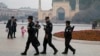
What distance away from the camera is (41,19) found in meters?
105

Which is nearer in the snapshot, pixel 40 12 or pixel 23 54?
pixel 23 54

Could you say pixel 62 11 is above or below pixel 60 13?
above

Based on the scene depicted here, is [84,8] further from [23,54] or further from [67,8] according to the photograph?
[23,54]

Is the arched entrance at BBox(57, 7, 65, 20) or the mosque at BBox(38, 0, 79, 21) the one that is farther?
the arched entrance at BBox(57, 7, 65, 20)

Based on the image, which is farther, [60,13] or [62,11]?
[60,13]

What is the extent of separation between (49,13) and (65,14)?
23.1ft

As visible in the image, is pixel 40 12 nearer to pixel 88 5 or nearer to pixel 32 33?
pixel 88 5

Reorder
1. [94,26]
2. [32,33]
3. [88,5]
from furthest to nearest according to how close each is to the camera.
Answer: [88,5]
[94,26]
[32,33]

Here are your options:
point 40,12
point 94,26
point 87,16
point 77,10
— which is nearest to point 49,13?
point 40,12

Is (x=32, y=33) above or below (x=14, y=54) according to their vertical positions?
above

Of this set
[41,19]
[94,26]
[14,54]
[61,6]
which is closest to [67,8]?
[61,6]

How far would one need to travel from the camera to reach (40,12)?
348ft

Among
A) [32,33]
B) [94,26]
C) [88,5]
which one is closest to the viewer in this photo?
[32,33]

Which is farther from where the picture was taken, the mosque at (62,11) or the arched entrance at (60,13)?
the arched entrance at (60,13)
